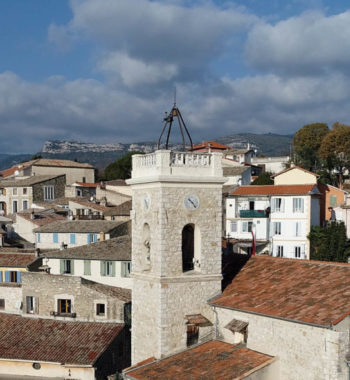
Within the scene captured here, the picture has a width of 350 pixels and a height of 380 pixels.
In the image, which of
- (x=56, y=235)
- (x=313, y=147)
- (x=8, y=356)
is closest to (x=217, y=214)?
(x=8, y=356)

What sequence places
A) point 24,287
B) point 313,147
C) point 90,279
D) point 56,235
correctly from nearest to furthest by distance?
point 24,287, point 90,279, point 56,235, point 313,147

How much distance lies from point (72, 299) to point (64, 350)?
4440 mm

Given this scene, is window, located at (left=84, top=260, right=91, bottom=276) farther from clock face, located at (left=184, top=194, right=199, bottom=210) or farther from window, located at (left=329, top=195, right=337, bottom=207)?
window, located at (left=329, top=195, right=337, bottom=207)

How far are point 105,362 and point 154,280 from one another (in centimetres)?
1037

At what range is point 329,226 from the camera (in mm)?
51094

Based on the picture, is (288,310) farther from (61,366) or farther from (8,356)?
(8,356)

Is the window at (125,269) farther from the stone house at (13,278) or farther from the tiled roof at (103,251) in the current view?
the stone house at (13,278)

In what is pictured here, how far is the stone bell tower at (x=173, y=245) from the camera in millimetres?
24125

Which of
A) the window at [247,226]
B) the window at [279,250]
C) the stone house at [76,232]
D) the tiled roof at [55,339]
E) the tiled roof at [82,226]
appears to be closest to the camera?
the tiled roof at [55,339]

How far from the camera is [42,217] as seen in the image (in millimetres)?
59031

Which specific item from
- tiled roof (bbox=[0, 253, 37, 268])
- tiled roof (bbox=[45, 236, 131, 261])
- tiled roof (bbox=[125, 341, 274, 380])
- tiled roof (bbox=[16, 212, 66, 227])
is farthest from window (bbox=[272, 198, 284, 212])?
tiled roof (bbox=[125, 341, 274, 380])

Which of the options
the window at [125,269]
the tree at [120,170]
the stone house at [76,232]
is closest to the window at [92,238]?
the stone house at [76,232]

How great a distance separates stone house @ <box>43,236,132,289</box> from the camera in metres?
40.3

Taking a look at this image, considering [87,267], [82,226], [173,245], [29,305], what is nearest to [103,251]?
[87,267]
